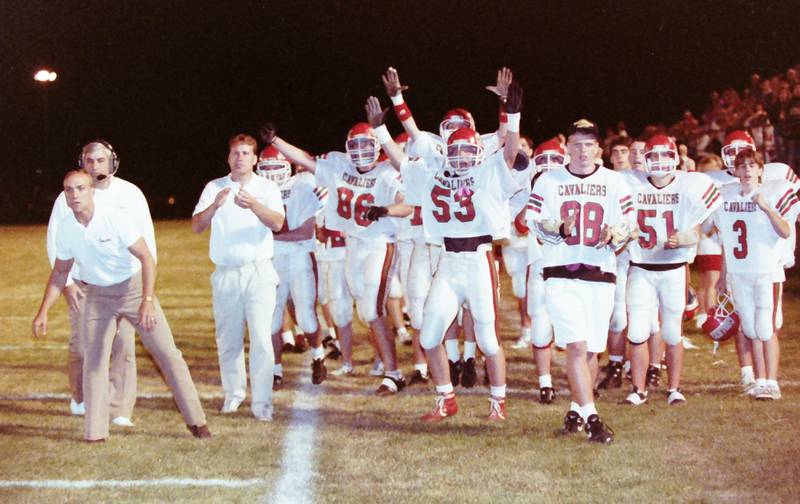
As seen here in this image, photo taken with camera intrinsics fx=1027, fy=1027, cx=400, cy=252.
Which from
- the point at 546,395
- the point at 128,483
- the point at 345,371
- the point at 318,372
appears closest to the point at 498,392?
the point at 546,395

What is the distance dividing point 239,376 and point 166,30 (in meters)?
37.3

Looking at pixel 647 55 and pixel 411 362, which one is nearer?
pixel 411 362

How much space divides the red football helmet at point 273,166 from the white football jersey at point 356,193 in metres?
0.79

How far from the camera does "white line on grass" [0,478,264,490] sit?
5422 millimetres

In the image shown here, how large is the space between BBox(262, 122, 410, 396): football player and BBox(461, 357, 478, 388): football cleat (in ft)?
1.65

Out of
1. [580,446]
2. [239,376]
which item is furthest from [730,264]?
[239,376]

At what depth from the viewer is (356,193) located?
840cm

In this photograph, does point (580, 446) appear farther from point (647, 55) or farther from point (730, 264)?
point (647, 55)

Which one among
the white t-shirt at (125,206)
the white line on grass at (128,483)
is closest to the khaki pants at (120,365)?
the white t-shirt at (125,206)

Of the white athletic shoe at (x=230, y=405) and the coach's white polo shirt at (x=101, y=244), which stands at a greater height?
the coach's white polo shirt at (x=101, y=244)

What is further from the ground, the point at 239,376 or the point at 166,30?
the point at 166,30

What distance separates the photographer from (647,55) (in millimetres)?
31359

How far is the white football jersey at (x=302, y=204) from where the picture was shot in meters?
8.57

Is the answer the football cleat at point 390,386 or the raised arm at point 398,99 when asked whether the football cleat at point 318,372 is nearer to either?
the football cleat at point 390,386
